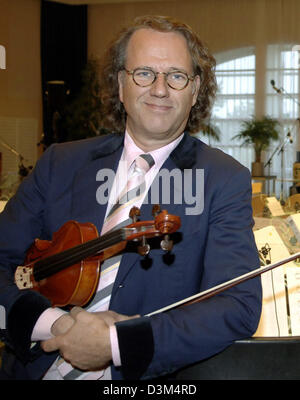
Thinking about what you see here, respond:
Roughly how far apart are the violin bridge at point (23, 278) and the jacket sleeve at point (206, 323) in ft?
1.31

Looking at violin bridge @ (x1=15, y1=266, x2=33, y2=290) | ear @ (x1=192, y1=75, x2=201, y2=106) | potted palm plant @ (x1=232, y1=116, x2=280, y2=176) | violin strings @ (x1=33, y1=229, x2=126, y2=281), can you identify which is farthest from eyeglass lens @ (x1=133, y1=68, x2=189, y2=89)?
potted palm plant @ (x1=232, y1=116, x2=280, y2=176)

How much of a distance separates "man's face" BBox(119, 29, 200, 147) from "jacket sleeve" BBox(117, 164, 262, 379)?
1.32 feet

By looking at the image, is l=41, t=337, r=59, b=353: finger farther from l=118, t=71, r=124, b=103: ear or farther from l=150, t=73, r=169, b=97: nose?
l=118, t=71, r=124, b=103: ear

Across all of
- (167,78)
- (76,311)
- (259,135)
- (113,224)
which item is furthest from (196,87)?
(259,135)

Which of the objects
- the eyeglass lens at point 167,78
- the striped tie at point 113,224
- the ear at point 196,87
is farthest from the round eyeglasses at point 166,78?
the striped tie at point 113,224

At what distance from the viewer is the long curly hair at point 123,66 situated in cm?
165

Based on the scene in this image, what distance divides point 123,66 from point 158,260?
712 millimetres

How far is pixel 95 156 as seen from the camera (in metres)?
1.75

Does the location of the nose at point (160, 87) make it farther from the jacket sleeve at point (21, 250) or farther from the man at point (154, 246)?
the jacket sleeve at point (21, 250)

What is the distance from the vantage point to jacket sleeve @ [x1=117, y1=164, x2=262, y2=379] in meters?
1.27

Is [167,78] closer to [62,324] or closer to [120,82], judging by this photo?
[120,82]

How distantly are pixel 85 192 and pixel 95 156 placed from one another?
160mm
